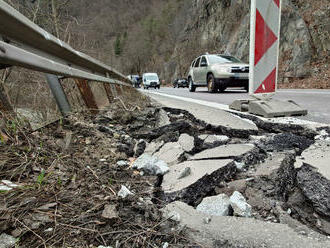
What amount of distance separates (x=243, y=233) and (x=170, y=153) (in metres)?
0.93

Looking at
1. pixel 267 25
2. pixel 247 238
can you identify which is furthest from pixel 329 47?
pixel 247 238

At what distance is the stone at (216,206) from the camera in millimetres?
1094

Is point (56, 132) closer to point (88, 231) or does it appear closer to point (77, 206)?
point (77, 206)

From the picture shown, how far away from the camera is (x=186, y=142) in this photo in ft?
6.49

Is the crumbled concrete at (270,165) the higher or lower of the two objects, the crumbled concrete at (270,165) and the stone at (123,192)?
the lower

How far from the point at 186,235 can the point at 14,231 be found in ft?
2.10

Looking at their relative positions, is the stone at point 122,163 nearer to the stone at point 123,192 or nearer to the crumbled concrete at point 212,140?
the stone at point 123,192

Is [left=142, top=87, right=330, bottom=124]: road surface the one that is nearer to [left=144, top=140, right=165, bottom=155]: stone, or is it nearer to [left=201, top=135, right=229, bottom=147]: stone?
[left=201, top=135, right=229, bottom=147]: stone

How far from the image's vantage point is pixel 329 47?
1213cm

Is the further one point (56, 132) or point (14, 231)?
point (56, 132)

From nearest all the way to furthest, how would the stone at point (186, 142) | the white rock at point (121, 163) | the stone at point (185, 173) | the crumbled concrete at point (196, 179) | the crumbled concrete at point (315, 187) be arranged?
the crumbled concrete at point (315, 187) < the crumbled concrete at point (196, 179) < the stone at point (185, 173) < the white rock at point (121, 163) < the stone at point (186, 142)

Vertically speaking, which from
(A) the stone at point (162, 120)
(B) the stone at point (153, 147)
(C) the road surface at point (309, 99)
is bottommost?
(C) the road surface at point (309, 99)

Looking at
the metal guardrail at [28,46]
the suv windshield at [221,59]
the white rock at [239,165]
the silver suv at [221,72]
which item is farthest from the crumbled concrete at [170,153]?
the suv windshield at [221,59]

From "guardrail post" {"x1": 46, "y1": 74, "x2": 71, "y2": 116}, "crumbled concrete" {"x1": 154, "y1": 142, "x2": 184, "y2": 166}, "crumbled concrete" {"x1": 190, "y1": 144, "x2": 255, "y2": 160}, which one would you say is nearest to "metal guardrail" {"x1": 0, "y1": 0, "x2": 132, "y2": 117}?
"guardrail post" {"x1": 46, "y1": 74, "x2": 71, "y2": 116}
